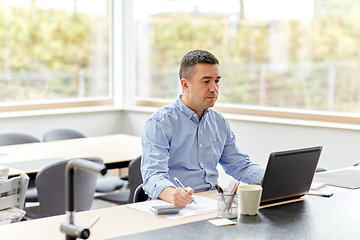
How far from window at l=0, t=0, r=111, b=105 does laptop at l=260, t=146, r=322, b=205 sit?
4215mm

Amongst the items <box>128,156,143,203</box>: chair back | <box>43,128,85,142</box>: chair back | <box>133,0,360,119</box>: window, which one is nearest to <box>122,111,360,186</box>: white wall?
<box>133,0,360,119</box>: window

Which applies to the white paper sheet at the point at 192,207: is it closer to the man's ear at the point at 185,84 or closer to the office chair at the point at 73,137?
the man's ear at the point at 185,84

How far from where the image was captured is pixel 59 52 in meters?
5.78

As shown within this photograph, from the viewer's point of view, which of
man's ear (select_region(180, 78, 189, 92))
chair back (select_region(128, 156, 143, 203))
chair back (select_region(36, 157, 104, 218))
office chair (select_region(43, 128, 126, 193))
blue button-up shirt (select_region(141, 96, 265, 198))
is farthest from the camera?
office chair (select_region(43, 128, 126, 193))

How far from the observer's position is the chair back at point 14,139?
412 centimetres

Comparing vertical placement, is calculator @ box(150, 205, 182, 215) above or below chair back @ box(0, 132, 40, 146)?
above

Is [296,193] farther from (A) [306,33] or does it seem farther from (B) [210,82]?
(A) [306,33]

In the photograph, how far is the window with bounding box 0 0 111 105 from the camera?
5398 millimetres

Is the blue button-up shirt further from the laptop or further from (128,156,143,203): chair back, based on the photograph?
(128,156,143,203): chair back

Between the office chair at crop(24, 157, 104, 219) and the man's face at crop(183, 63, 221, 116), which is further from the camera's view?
the office chair at crop(24, 157, 104, 219)

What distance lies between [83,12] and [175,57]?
1.25m

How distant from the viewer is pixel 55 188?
2914 mm

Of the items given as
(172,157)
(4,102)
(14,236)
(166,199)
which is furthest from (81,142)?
(14,236)

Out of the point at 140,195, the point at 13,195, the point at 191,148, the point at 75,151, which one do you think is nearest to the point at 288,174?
the point at 191,148
